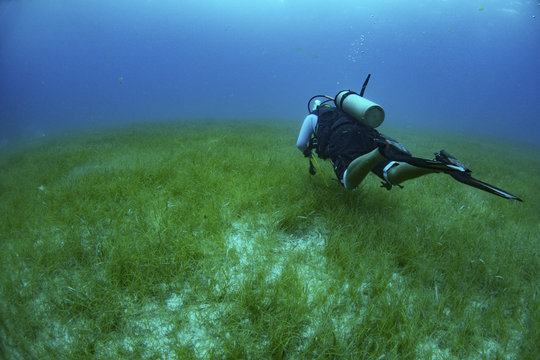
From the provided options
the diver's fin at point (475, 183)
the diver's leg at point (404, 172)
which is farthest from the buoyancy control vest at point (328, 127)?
the diver's fin at point (475, 183)

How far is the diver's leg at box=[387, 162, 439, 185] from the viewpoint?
1.77 m

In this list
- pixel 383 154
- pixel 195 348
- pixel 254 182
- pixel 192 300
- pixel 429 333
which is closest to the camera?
pixel 195 348

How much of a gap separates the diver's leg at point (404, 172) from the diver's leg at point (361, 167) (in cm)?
18

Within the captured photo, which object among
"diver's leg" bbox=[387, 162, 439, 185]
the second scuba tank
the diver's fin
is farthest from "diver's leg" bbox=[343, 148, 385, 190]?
the second scuba tank

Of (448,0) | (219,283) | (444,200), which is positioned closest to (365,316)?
(219,283)

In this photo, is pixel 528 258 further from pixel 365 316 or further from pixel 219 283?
pixel 219 283

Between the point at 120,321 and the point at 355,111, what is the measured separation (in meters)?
3.11

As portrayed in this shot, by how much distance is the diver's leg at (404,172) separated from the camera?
1.77 m

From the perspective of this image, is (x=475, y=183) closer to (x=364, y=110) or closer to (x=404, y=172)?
(x=404, y=172)

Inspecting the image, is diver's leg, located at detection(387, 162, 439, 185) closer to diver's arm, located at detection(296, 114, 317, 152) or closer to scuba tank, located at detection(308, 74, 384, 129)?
scuba tank, located at detection(308, 74, 384, 129)

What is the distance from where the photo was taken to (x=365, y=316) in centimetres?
143

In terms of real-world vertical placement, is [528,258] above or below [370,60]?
below

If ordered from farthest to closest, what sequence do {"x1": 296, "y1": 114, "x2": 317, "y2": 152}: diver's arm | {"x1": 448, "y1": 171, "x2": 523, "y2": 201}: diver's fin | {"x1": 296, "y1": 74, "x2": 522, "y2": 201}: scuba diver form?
1. {"x1": 296, "y1": 114, "x2": 317, "y2": 152}: diver's arm
2. {"x1": 296, "y1": 74, "x2": 522, "y2": 201}: scuba diver
3. {"x1": 448, "y1": 171, "x2": 523, "y2": 201}: diver's fin

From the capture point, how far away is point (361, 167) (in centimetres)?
214
